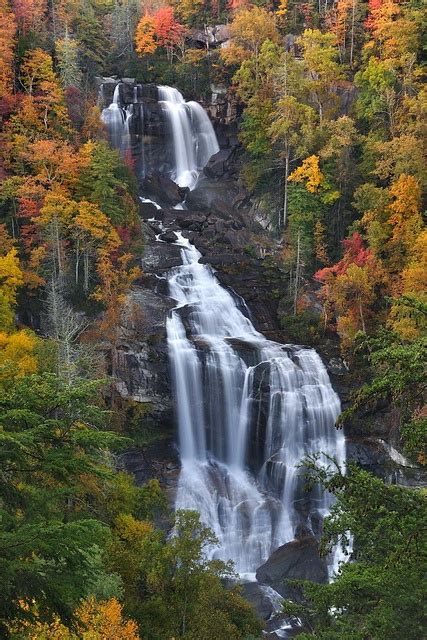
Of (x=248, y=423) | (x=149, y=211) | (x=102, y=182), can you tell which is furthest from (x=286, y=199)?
(x=248, y=423)

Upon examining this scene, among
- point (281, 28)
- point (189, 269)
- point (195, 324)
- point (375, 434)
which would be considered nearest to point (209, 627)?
point (375, 434)

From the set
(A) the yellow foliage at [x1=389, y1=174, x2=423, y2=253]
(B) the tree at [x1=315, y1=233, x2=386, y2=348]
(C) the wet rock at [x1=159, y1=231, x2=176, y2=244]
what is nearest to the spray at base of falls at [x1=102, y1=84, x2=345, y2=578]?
(B) the tree at [x1=315, y1=233, x2=386, y2=348]

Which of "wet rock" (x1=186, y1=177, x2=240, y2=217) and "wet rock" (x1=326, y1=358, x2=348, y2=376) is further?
"wet rock" (x1=186, y1=177, x2=240, y2=217)

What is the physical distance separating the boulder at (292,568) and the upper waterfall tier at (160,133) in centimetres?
3033

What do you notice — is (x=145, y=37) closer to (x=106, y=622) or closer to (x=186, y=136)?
(x=186, y=136)

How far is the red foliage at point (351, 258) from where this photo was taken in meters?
33.7

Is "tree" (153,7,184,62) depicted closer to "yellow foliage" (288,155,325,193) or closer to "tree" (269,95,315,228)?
"tree" (269,95,315,228)

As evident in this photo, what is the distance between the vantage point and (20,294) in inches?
1180

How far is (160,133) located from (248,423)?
27813 millimetres

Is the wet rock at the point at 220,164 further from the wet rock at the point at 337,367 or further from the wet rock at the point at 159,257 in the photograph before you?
the wet rock at the point at 337,367

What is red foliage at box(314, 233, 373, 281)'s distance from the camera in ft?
111

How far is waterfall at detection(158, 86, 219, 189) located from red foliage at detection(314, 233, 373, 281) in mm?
16227

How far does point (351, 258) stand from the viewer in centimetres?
3462

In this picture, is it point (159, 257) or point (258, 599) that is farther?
point (159, 257)
